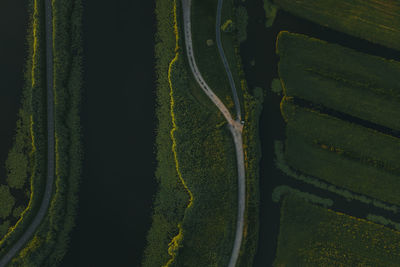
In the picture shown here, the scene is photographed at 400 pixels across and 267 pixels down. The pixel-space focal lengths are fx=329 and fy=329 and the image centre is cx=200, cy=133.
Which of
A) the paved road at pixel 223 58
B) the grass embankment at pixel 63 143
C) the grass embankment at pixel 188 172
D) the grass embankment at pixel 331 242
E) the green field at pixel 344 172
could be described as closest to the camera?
the grass embankment at pixel 63 143

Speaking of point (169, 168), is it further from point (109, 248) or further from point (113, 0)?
point (113, 0)

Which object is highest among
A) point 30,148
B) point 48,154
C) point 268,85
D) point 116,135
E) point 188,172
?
point 268,85

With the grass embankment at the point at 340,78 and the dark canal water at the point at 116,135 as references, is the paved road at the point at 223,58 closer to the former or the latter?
the grass embankment at the point at 340,78

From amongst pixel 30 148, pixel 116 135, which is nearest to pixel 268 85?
pixel 116 135

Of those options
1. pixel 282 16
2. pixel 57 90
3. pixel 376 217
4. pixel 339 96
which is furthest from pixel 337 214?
pixel 57 90

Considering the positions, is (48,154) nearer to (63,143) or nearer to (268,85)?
(63,143)

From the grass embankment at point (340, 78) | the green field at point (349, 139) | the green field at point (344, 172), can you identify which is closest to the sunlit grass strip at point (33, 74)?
the grass embankment at point (340, 78)

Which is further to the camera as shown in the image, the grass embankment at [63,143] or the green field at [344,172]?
the green field at [344,172]
